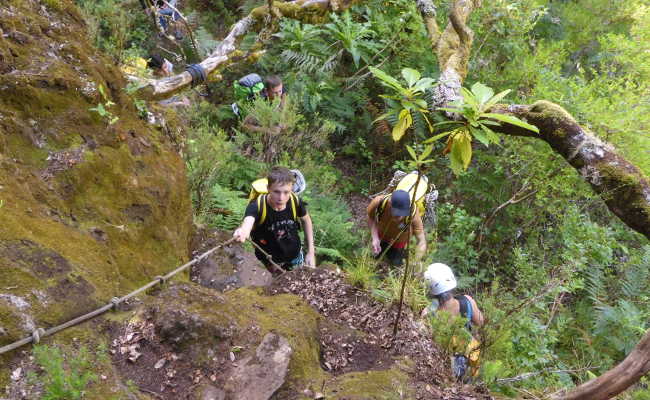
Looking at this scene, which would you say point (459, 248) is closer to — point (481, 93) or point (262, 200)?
point (262, 200)

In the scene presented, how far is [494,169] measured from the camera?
26.4 ft

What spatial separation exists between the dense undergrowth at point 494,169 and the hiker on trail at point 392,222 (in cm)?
26

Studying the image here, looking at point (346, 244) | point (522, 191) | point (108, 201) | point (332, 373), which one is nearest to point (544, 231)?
point (522, 191)

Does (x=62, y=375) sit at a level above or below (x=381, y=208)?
above

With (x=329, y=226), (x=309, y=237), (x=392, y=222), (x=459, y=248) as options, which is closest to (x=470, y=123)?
(x=309, y=237)

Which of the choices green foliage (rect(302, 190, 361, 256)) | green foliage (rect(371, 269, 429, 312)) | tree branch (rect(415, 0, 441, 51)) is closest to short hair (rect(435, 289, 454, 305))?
green foliage (rect(371, 269, 429, 312))

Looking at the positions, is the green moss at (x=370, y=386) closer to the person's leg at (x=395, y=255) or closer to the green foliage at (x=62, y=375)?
the green foliage at (x=62, y=375)

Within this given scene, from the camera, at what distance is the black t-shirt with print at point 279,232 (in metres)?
4.46

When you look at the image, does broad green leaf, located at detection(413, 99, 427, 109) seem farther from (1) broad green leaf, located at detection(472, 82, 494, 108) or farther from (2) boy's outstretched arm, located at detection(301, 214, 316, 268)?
(2) boy's outstretched arm, located at detection(301, 214, 316, 268)

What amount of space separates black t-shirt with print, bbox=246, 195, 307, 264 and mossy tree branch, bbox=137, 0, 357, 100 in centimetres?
197

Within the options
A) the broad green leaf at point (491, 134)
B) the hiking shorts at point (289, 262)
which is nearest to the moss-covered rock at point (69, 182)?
the hiking shorts at point (289, 262)

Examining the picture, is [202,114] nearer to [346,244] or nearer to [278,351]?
[346,244]

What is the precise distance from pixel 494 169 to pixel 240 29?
17.7 feet

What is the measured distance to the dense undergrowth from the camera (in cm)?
499
